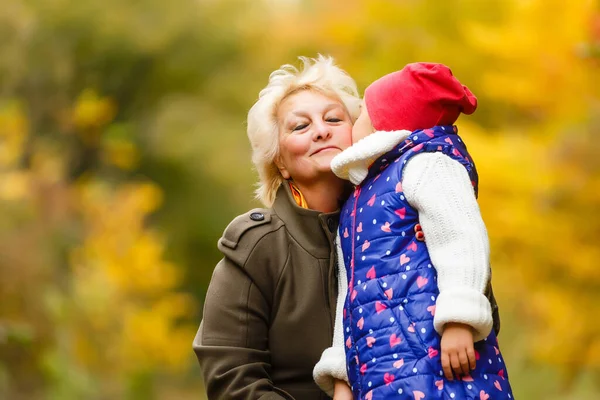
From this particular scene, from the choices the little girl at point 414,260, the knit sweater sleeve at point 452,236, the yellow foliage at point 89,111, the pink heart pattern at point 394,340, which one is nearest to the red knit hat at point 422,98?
the little girl at point 414,260

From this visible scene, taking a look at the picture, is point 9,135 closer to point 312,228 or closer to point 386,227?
point 312,228

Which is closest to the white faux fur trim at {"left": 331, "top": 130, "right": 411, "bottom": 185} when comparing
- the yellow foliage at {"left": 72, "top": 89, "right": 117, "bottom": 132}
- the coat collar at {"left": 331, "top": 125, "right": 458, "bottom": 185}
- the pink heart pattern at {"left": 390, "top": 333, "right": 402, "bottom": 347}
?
→ the coat collar at {"left": 331, "top": 125, "right": 458, "bottom": 185}

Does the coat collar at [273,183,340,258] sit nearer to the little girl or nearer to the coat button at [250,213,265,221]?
the coat button at [250,213,265,221]

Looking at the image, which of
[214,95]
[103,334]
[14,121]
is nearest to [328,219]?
[103,334]

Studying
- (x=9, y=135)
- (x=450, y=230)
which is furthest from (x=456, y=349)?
(x=9, y=135)

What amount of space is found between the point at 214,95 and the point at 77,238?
152 inches

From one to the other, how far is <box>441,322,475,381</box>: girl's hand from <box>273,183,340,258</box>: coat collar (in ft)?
1.95

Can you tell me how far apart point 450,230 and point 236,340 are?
704 mm

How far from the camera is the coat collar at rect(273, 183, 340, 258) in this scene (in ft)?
8.77

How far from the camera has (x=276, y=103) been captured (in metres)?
2.86

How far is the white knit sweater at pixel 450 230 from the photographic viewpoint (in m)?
2.12

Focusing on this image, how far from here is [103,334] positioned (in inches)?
475

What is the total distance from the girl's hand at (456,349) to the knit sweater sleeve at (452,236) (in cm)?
2

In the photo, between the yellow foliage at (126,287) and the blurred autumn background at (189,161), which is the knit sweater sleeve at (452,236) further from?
the yellow foliage at (126,287)
